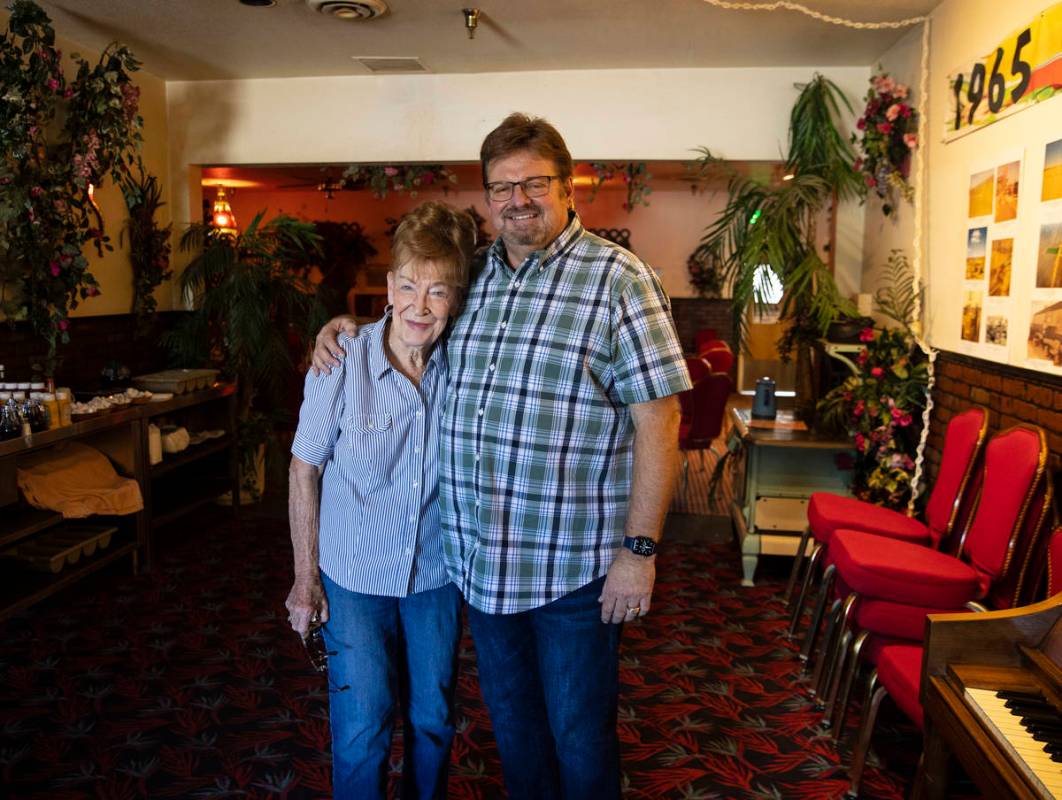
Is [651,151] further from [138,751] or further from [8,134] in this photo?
[138,751]

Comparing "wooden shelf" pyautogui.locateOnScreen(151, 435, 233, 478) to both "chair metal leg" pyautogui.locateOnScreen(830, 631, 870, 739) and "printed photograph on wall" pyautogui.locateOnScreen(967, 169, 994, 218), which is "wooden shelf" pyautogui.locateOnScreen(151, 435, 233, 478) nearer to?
"chair metal leg" pyautogui.locateOnScreen(830, 631, 870, 739)

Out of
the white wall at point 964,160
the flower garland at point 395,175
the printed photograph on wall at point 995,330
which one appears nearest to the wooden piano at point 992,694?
the white wall at point 964,160

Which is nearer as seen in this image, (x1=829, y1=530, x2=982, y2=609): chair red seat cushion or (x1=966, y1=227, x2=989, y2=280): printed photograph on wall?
(x1=829, y1=530, x2=982, y2=609): chair red seat cushion

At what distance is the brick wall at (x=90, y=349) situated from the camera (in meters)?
4.34

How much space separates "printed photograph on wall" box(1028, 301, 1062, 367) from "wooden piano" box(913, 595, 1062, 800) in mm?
1350

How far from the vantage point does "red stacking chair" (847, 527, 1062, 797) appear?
6.99 ft

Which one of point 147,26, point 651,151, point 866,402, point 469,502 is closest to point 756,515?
point 866,402

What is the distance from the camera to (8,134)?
3857 millimetres

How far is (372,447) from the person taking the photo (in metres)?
1.91

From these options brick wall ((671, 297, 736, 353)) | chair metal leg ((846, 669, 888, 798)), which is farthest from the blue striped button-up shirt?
brick wall ((671, 297, 736, 353))

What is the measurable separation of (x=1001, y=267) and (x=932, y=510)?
95cm

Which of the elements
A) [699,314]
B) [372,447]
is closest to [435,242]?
[372,447]

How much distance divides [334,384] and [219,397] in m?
3.82

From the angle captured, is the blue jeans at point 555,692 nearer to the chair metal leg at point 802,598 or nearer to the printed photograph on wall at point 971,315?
the chair metal leg at point 802,598
